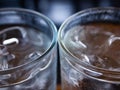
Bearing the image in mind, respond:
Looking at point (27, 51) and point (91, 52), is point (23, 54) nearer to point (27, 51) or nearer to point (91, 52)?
point (27, 51)

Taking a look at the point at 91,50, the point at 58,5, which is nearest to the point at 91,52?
the point at 91,50

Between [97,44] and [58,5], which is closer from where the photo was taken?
[97,44]

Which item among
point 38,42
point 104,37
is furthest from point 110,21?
point 38,42

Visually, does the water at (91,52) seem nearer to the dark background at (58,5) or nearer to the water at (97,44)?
the water at (97,44)

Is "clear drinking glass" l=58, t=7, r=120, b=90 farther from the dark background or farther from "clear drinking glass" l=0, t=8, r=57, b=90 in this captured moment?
the dark background

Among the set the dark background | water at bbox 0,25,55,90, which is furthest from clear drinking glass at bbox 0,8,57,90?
the dark background

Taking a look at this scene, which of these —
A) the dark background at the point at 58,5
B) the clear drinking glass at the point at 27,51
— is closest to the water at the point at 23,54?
the clear drinking glass at the point at 27,51
